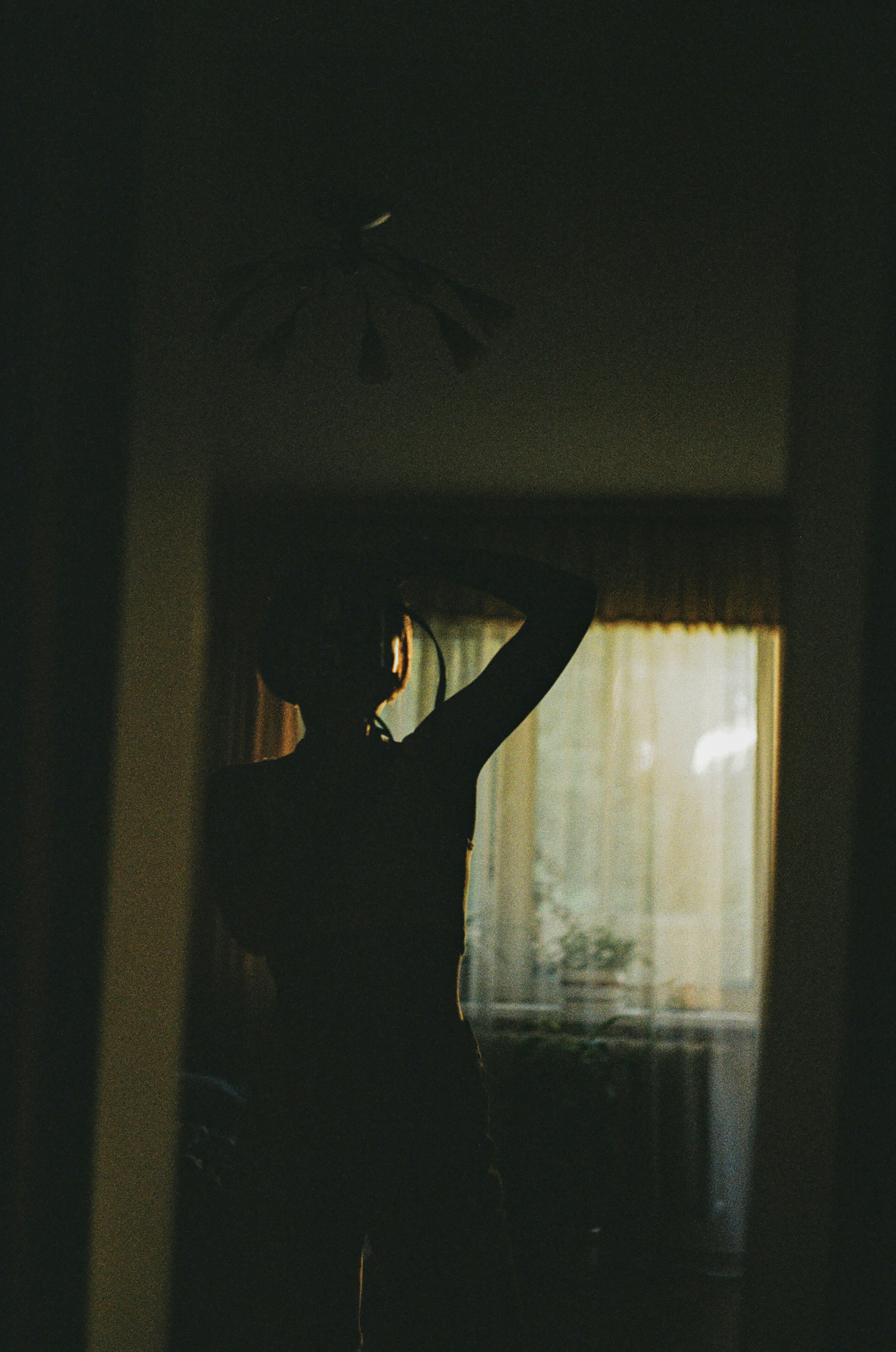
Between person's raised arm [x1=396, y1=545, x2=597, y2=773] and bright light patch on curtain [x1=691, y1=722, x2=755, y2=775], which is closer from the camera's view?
person's raised arm [x1=396, y1=545, x2=597, y2=773]

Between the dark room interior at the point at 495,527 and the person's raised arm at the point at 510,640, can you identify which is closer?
the dark room interior at the point at 495,527

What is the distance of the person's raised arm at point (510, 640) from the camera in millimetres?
729

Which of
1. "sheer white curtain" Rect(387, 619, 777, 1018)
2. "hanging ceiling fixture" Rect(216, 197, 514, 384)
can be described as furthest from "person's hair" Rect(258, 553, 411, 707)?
"sheer white curtain" Rect(387, 619, 777, 1018)

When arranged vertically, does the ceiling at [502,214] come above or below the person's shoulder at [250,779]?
above

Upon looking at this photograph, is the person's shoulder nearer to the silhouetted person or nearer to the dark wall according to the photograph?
the silhouetted person

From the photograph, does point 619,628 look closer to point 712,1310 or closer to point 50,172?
point 712,1310

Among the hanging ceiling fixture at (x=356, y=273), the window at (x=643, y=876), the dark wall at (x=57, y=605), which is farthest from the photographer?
the window at (x=643, y=876)

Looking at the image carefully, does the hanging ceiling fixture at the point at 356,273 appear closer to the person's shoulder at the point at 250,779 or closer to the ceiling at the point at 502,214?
the ceiling at the point at 502,214

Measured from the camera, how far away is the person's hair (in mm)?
746

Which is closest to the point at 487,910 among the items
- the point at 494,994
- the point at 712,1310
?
the point at 494,994

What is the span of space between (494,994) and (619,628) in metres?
1.26

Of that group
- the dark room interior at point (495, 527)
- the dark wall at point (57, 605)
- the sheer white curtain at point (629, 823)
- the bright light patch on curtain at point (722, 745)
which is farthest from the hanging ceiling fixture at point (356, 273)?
the bright light patch on curtain at point (722, 745)

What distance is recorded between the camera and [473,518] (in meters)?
3.32

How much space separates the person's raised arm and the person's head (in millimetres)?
34
